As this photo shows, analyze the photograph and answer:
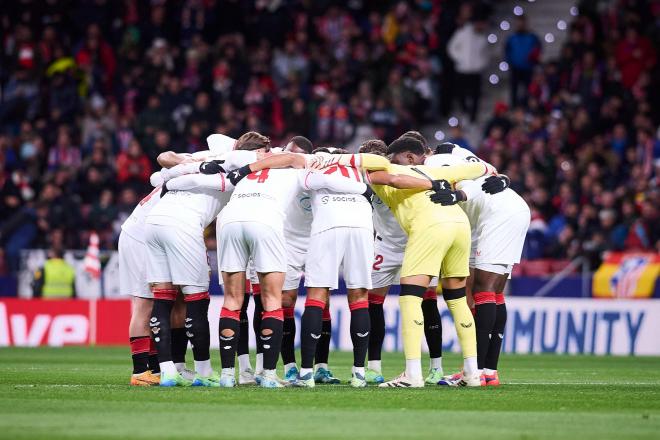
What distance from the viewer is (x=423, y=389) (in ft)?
40.5

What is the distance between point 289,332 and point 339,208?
1.84 meters

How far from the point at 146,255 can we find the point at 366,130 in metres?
15.9

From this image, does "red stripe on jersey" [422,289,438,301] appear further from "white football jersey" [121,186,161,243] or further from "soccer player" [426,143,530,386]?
"white football jersey" [121,186,161,243]

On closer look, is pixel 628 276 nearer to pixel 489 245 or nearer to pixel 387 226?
pixel 489 245

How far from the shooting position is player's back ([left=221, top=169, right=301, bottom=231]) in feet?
40.3

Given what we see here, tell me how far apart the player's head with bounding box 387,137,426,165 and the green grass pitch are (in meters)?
2.31

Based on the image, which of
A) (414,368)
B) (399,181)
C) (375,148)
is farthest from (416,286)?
(375,148)

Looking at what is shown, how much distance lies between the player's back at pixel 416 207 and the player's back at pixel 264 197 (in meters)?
0.90

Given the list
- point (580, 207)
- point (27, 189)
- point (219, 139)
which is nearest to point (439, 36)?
point (580, 207)

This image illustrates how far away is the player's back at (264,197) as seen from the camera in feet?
40.3

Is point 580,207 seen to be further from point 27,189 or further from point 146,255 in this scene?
point 146,255

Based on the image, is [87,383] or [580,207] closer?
[87,383]

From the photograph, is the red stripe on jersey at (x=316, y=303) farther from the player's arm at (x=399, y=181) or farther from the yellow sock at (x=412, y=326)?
the player's arm at (x=399, y=181)

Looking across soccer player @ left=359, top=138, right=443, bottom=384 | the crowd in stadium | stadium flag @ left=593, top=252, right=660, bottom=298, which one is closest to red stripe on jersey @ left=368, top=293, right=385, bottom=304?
soccer player @ left=359, top=138, right=443, bottom=384
